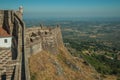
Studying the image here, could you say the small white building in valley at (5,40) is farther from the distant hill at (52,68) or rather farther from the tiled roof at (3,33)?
the distant hill at (52,68)

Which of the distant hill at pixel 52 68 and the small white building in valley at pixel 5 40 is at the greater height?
the small white building in valley at pixel 5 40

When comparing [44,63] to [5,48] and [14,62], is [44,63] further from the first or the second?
[14,62]

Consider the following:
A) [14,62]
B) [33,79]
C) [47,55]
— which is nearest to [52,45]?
[47,55]

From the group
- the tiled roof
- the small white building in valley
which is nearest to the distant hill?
the small white building in valley

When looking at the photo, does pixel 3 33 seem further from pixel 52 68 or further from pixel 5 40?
pixel 52 68

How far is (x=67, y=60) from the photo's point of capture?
212ft

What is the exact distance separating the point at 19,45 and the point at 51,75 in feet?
37.5

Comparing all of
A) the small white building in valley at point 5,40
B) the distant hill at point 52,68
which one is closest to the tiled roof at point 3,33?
the small white building in valley at point 5,40

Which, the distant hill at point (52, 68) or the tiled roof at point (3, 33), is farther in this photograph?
the tiled roof at point (3, 33)

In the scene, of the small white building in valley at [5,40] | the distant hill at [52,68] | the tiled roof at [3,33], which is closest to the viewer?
the distant hill at [52,68]

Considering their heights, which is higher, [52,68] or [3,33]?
[3,33]

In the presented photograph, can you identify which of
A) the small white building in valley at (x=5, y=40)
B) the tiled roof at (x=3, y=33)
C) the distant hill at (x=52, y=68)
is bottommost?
the distant hill at (x=52, y=68)

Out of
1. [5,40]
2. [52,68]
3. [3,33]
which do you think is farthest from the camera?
[52,68]

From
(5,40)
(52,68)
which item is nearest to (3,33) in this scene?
(5,40)
